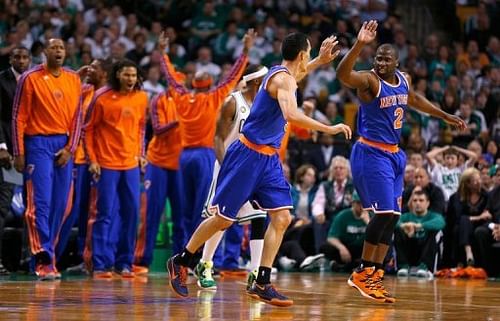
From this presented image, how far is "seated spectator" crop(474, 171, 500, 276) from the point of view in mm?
14211

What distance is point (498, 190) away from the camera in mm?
14508

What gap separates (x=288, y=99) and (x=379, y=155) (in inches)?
61.8

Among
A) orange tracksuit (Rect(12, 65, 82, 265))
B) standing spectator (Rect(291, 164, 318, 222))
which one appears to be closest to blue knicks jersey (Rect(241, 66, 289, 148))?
orange tracksuit (Rect(12, 65, 82, 265))

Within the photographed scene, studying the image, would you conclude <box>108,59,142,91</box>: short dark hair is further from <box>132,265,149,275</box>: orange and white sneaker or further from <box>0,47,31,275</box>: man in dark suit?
<box>132,265,149,275</box>: orange and white sneaker

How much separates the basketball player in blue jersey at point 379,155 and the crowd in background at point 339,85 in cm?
264

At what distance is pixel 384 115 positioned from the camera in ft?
32.7

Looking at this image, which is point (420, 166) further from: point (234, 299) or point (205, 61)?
point (234, 299)

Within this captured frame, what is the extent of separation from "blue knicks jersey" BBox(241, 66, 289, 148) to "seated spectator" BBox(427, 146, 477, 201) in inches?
296

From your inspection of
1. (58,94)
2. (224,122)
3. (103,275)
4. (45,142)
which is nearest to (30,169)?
(45,142)

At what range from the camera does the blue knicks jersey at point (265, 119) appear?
905cm

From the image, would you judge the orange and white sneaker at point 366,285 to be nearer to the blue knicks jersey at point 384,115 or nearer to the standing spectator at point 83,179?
the blue knicks jersey at point 384,115

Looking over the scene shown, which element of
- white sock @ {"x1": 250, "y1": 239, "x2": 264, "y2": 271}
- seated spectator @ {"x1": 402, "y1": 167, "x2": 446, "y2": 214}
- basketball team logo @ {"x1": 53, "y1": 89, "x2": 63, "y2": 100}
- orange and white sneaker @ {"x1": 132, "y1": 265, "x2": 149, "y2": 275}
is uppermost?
basketball team logo @ {"x1": 53, "y1": 89, "x2": 63, "y2": 100}

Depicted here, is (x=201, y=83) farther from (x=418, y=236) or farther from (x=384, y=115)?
(x=384, y=115)

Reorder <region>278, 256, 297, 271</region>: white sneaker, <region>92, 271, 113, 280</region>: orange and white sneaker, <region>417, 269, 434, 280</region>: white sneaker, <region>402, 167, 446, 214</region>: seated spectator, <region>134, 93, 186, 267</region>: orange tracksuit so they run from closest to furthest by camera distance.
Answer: <region>92, 271, 113, 280</region>: orange and white sneaker < <region>134, 93, 186, 267</region>: orange tracksuit < <region>417, 269, 434, 280</region>: white sneaker < <region>402, 167, 446, 214</region>: seated spectator < <region>278, 256, 297, 271</region>: white sneaker
